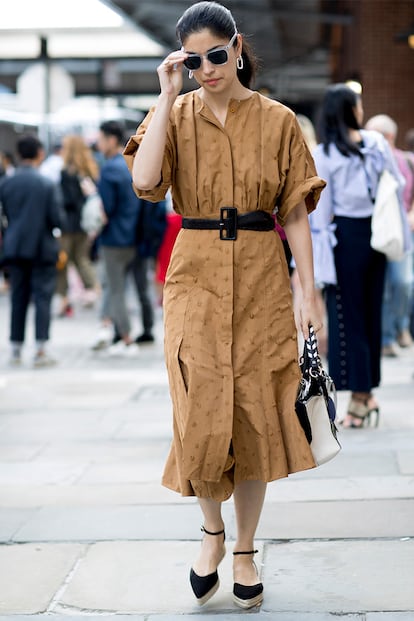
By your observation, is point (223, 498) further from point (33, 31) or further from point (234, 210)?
point (33, 31)

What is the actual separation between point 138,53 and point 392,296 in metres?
13.9

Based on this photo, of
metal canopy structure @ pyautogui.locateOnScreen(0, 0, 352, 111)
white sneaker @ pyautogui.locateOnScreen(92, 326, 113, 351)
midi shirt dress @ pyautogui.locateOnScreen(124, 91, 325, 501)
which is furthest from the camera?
metal canopy structure @ pyautogui.locateOnScreen(0, 0, 352, 111)

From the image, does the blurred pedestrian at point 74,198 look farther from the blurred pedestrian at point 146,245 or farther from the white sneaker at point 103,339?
the white sneaker at point 103,339

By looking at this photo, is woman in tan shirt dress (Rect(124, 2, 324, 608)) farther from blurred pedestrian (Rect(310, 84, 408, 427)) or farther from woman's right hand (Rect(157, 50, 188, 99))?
blurred pedestrian (Rect(310, 84, 408, 427))

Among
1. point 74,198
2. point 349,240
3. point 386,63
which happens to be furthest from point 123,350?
point 386,63

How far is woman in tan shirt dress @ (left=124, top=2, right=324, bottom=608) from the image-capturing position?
3682 mm

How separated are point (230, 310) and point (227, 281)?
91mm

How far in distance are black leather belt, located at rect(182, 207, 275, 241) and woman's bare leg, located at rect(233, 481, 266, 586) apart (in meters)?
0.81

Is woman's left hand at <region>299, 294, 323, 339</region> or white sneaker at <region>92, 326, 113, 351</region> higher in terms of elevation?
woman's left hand at <region>299, 294, 323, 339</region>

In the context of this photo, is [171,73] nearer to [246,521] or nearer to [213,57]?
[213,57]

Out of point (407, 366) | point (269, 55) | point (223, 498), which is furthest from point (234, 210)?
point (269, 55)

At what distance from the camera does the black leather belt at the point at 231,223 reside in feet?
12.3

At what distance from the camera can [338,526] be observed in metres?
4.75

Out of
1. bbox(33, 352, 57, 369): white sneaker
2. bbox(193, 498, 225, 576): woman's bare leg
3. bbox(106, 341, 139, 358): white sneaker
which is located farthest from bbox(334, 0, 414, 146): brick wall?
bbox(193, 498, 225, 576): woman's bare leg
